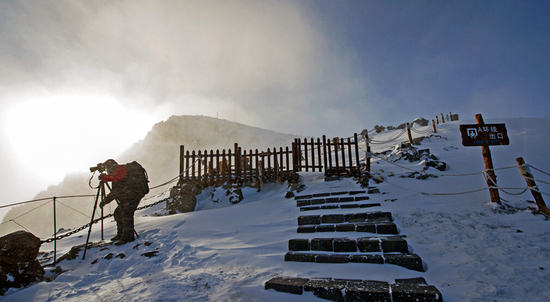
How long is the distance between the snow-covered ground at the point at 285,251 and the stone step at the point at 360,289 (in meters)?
0.13

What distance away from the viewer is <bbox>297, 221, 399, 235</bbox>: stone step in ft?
14.3

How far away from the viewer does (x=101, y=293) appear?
329 centimetres

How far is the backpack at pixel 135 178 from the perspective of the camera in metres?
5.73

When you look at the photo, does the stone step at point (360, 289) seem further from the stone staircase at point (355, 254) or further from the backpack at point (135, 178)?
the backpack at point (135, 178)

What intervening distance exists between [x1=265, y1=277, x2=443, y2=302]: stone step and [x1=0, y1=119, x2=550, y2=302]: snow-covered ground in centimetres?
13

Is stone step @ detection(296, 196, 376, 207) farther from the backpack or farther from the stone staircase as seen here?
the backpack

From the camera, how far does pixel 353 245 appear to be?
153 inches

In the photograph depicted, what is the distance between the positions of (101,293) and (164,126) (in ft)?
168

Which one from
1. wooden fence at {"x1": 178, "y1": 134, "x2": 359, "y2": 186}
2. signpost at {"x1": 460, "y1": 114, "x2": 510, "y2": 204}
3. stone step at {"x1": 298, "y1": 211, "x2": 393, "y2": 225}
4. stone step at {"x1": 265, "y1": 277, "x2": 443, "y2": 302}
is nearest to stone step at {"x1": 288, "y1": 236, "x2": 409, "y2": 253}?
stone step at {"x1": 265, "y1": 277, "x2": 443, "y2": 302}

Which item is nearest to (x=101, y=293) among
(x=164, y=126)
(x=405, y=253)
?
(x=405, y=253)

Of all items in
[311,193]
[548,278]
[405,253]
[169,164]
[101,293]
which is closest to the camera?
[548,278]

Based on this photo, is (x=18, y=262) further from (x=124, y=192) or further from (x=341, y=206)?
(x=341, y=206)

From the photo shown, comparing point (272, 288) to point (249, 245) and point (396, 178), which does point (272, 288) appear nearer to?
point (249, 245)

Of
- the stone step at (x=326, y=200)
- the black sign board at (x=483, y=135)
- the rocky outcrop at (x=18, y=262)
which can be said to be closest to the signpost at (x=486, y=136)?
the black sign board at (x=483, y=135)
